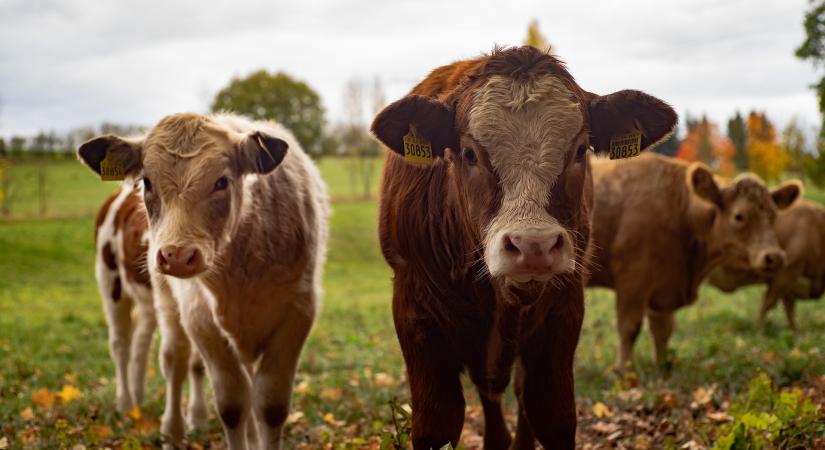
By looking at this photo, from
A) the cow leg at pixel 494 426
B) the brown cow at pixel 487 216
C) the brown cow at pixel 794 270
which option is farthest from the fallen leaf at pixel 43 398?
the brown cow at pixel 794 270

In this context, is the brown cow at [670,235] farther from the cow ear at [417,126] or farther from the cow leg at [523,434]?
the cow ear at [417,126]

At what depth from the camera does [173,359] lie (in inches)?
220

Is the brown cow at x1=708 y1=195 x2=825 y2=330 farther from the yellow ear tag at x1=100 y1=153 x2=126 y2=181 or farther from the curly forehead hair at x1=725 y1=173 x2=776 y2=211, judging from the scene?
the yellow ear tag at x1=100 y1=153 x2=126 y2=181

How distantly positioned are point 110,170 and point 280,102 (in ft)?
119

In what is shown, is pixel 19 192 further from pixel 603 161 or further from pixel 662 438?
pixel 662 438

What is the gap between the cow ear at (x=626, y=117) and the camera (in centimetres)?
336

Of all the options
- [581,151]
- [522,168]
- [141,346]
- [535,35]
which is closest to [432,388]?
[522,168]

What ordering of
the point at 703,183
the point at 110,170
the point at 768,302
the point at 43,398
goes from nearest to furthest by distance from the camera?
the point at 110,170 → the point at 43,398 → the point at 703,183 → the point at 768,302

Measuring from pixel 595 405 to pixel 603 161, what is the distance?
394 centimetres

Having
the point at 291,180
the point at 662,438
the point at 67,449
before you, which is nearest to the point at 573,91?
the point at 291,180

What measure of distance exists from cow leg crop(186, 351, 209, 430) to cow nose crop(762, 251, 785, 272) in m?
5.83

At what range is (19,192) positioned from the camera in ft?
135

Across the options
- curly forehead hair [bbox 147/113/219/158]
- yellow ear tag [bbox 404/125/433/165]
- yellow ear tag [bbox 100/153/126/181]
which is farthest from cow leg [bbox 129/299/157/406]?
yellow ear tag [bbox 404/125/433/165]

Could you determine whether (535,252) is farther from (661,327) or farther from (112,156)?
(661,327)
